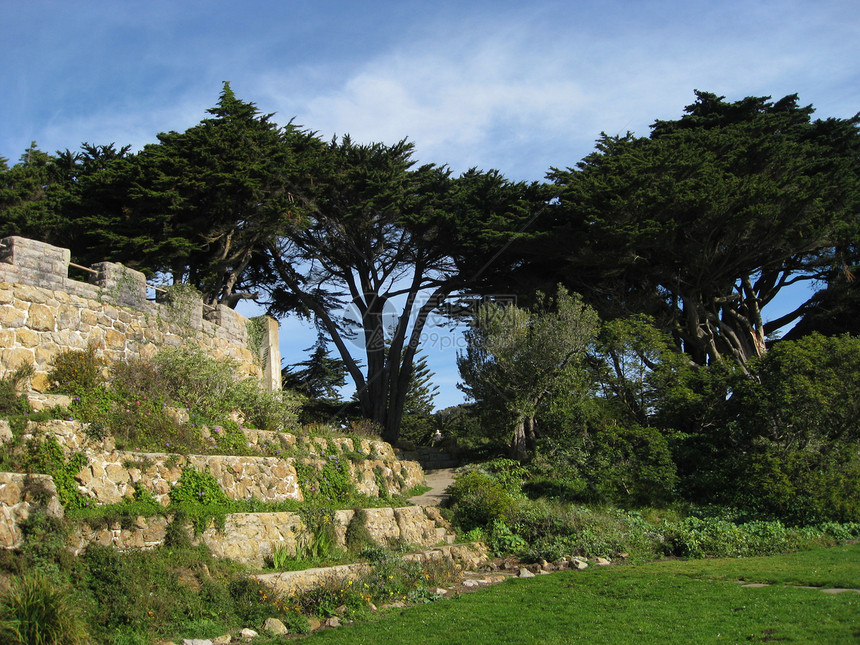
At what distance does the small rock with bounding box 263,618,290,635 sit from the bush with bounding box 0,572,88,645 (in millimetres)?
2280

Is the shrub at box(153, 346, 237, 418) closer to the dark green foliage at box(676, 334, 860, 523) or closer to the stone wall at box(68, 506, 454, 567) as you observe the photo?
the stone wall at box(68, 506, 454, 567)

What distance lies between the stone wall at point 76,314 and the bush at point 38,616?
4.77 metres

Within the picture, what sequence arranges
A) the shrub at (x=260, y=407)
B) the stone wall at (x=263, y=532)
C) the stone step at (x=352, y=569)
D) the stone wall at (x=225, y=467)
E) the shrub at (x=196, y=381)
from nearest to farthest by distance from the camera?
the stone wall at (x=263, y=532), the stone wall at (x=225, y=467), the stone step at (x=352, y=569), the shrub at (x=196, y=381), the shrub at (x=260, y=407)

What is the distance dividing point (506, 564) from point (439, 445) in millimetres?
13907

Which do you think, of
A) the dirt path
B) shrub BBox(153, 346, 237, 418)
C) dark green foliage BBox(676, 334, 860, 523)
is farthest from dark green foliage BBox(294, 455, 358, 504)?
dark green foliage BBox(676, 334, 860, 523)

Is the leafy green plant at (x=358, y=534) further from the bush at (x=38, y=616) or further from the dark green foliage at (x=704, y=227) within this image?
the dark green foliage at (x=704, y=227)

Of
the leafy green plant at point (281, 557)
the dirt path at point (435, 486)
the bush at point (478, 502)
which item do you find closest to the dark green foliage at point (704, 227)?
the dirt path at point (435, 486)

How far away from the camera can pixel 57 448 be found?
9.14 meters

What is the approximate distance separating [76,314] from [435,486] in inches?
412

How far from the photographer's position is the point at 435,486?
1909cm

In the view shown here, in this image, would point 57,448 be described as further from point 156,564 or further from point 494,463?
point 494,463

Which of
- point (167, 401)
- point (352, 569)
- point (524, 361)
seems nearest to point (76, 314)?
point (167, 401)

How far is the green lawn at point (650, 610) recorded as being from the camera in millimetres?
7781

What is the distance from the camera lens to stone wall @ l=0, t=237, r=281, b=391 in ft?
36.7
